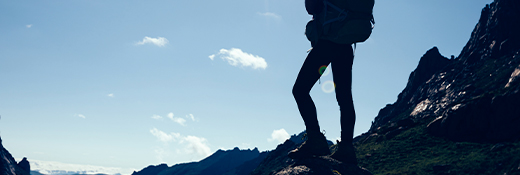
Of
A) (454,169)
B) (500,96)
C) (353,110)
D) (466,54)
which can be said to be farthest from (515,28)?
(353,110)

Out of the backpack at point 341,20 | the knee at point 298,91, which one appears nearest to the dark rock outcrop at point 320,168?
the knee at point 298,91

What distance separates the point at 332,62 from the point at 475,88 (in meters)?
126

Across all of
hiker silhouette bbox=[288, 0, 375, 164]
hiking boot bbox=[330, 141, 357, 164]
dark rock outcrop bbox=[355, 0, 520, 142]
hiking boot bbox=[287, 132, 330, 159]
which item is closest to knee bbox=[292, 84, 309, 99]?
hiker silhouette bbox=[288, 0, 375, 164]

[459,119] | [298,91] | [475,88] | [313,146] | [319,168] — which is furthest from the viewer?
[475,88]

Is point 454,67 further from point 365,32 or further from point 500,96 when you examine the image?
point 365,32

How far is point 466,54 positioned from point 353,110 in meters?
170

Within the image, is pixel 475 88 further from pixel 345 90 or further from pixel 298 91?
pixel 298 91

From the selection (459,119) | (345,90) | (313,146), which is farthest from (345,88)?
(459,119)

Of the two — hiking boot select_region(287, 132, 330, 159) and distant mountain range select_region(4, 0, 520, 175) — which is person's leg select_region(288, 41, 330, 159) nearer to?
hiking boot select_region(287, 132, 330, 159)

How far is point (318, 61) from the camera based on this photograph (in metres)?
5.45

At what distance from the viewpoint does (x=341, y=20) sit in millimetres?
5438

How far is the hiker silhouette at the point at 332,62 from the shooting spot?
5.44 m

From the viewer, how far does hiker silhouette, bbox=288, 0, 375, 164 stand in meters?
5.44

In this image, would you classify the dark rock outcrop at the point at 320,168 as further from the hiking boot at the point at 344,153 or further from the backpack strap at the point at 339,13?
the backpack strap at the point at 339,13
